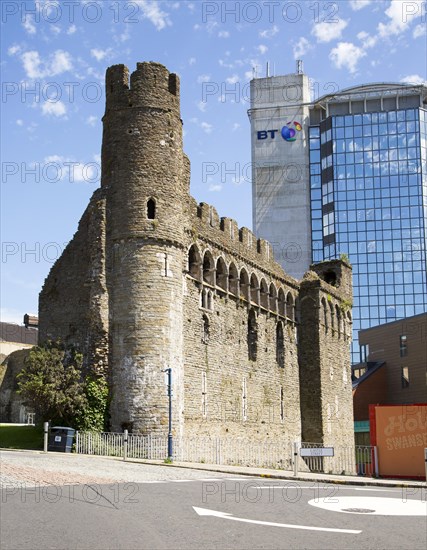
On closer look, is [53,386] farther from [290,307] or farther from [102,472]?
[290,307]

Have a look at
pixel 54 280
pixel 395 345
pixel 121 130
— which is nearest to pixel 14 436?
pixel 54 280

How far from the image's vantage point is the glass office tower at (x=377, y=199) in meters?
114

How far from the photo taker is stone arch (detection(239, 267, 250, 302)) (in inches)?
1582

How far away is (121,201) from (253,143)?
8934cm

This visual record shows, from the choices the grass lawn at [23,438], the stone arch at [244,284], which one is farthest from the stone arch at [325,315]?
the grass lawn at [23,438]

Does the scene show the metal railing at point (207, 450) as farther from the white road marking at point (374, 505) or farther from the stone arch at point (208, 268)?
the white road marking at point (374, 505)

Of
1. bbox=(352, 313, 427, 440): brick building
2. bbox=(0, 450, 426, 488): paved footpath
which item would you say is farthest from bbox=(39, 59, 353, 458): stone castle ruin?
bbox=(352, 313, 427, 440): brick building

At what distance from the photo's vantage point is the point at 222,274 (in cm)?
3803

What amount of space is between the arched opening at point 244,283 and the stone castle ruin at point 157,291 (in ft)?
0.19

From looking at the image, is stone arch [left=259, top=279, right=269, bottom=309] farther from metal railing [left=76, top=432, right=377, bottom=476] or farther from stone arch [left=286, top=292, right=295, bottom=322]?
metal railing [left=76, top=432, right=377, bottom=476]

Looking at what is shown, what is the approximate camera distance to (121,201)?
3300 centimetres

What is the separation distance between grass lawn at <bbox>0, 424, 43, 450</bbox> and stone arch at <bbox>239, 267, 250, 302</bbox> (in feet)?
40.0

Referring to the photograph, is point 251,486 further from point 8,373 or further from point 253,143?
point 253,143

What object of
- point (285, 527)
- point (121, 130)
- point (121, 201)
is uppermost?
point (121, 130)
